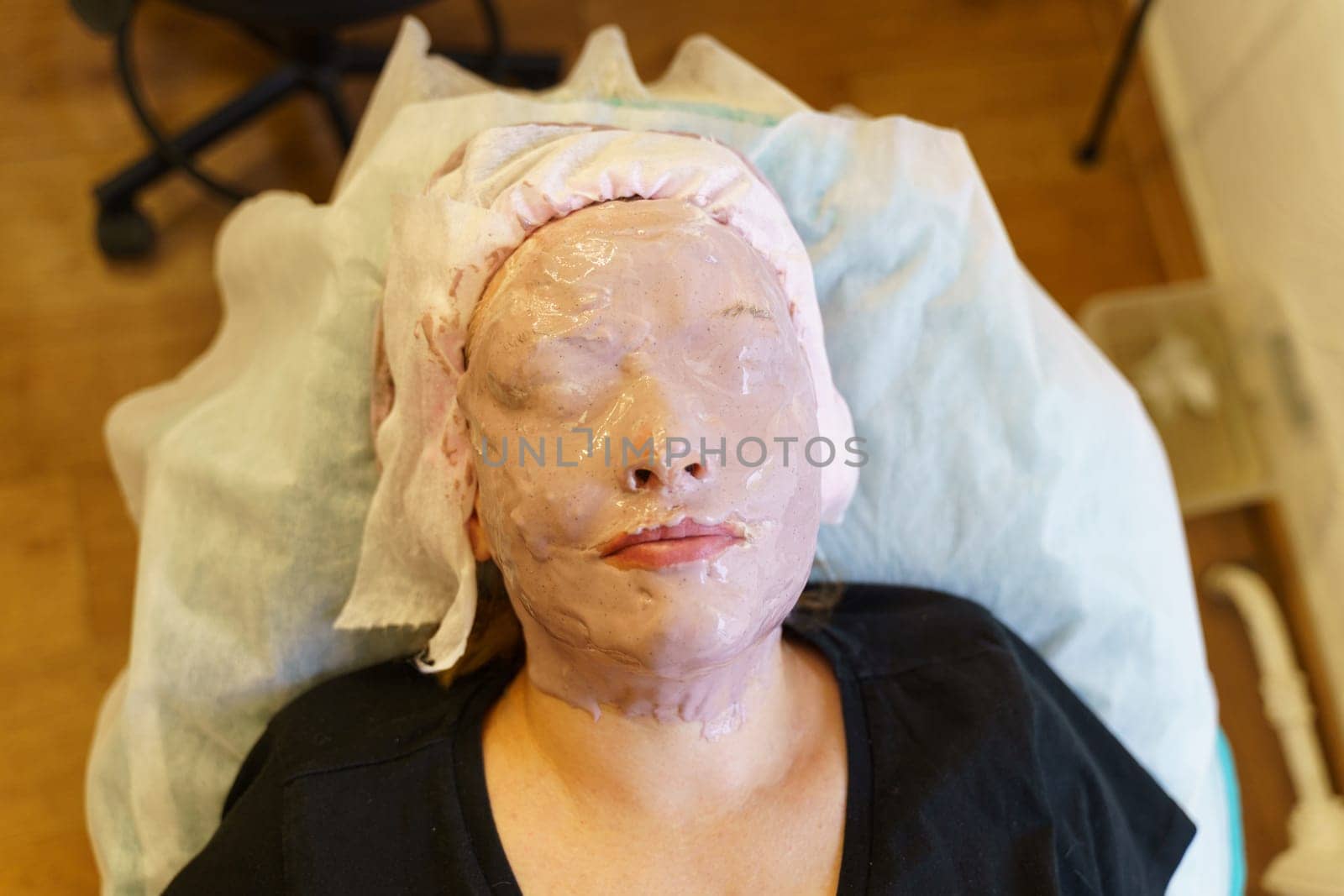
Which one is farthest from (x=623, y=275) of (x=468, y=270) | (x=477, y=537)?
(x=477, y=537)

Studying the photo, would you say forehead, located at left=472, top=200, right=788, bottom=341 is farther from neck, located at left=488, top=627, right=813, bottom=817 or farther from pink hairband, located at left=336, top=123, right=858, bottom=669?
neck, located at left=488, top=627, right=813, bottom=817

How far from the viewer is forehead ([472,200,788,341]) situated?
783 mm

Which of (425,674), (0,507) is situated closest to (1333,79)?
(425,674)

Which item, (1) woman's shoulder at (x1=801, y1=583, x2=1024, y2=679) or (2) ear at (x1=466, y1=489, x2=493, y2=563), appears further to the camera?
(1) woman's shoulder at (x1=801, y1=583, x2=1024, y2=679)

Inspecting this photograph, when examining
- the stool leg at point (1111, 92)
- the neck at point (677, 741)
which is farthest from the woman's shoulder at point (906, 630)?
the stool leg at point (1111, 92)

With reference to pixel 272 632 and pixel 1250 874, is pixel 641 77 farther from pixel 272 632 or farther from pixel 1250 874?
pixel 1250 874

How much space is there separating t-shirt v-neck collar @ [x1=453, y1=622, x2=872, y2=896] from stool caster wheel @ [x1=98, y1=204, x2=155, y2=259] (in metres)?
0.92

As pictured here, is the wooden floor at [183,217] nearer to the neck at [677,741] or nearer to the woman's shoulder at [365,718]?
the woman's shoulder at [365,718]

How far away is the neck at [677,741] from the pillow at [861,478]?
22cm

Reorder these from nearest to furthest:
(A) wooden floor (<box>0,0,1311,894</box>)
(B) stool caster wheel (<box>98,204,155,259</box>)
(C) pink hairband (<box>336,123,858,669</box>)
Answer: (C) pink hairband (<box>336,123,858,669</box>) < (A) wooden floor (<box>0,0,1311,894</box>) < (B) stool caster wheel (<box>98,204,155,259</box>)

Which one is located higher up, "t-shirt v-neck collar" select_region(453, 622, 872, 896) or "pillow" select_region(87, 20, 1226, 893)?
"pillow" select_region(87, 20, 1226, 893)

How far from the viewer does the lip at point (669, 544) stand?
0.74m

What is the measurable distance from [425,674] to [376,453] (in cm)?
22

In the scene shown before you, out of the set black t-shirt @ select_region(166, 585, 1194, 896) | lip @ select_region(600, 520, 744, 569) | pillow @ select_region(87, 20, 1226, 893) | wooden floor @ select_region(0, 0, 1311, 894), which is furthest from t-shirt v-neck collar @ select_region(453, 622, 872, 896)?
wooden floor @ select_region(0, 0, 1311, 894)
